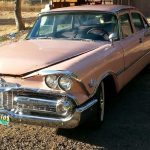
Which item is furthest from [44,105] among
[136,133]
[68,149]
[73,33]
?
[73,33]

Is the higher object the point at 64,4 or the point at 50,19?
the point at 50,19

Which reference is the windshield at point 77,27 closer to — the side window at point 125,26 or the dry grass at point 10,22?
the side window at point 125,26

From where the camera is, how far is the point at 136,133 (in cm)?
537

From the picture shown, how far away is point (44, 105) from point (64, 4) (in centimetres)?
1635

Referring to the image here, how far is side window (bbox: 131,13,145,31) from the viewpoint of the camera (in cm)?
753

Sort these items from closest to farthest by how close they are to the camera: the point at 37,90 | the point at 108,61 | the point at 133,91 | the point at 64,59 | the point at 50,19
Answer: the point at 37,90 → the point at 64,59 → the point at 108,61 → the point at 50,19 → the point at 133,91

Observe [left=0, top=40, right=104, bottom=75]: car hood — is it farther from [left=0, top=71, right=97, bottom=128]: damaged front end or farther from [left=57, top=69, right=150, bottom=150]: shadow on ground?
[left=57, top=69, right=150, bottom=150]: shadow on ground

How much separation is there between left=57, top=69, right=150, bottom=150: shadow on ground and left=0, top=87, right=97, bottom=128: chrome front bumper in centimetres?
55

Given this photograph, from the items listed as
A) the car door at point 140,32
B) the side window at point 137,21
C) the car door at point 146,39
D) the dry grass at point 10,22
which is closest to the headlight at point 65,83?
the car door at point 140,32

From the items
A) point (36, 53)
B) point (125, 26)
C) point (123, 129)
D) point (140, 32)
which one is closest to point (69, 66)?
point (36, 53)

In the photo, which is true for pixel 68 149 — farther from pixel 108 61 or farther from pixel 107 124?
pixel 108 61

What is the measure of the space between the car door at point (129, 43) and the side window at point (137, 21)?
0.19 meters

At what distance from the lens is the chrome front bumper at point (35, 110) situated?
4.74 m

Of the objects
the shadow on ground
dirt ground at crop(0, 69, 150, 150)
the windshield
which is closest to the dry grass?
the windshield
